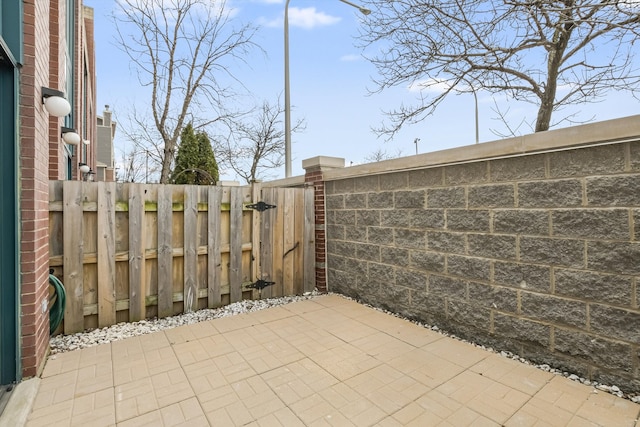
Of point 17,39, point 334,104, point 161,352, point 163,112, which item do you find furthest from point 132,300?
point 334,104

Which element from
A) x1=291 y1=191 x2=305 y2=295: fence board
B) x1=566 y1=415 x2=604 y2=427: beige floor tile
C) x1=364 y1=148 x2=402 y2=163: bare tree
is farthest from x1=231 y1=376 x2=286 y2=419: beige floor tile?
x1=364 y1=148 x2=402 y2=163: bare tree

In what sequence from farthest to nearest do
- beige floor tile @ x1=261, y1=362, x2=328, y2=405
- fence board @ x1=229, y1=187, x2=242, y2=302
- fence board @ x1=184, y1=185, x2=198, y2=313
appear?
fence board @ x1=229, y1=187, x2=242, y2=302, fence board @ x1=184, y1=185, x2=198, y2=313, beige floor tile @ x1=261, y1=362, x2=328, y2=405

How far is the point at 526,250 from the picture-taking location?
2.79 meters

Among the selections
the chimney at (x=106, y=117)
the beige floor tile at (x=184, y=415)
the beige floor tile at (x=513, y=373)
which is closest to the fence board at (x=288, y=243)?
the beige floor tile at (x=184, y=415)

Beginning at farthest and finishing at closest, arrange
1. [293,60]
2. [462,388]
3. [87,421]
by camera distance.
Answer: [293,60]
[462,388]
[87,421]

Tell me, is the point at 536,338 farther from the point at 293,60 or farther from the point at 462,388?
the point at 293,60

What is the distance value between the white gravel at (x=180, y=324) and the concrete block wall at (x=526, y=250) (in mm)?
57

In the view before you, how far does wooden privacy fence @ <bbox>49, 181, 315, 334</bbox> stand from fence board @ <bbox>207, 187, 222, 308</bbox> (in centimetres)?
1

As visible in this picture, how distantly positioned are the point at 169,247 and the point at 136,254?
351 millimetres

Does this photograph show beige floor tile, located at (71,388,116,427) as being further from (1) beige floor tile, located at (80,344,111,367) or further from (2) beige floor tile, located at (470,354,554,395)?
(2) beige floor tile, located at (470,354,554,395)

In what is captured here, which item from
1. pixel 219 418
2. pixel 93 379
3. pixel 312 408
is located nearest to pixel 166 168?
pixel 93 379

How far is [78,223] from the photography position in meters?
3.40

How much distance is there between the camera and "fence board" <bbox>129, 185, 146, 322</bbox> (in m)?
3.72

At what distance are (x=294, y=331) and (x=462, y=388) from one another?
1.72 m
